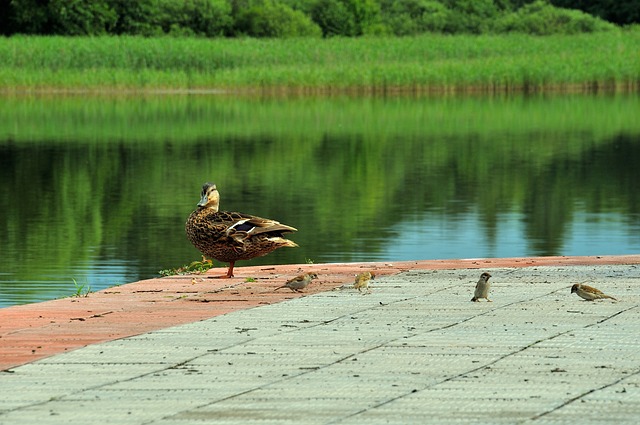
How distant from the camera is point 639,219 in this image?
870 inches

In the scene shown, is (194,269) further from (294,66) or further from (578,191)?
(294,66)

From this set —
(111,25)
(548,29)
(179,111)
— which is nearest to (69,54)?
(179,111)

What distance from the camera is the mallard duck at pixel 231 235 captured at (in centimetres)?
1234

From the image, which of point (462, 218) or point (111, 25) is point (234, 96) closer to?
point (111, 25)

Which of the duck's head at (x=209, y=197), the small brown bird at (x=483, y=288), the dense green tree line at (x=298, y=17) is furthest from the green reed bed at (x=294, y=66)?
the small brown bird at (x=483, y=288)

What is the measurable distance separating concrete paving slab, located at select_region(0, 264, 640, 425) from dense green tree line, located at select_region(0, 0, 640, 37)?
71421 mm

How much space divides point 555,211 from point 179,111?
106ft

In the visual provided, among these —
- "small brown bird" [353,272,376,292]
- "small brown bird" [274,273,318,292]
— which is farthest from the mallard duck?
"small brown bird" [353,272,376,292]

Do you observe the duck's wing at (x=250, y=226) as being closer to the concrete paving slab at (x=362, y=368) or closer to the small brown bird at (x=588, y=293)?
the concrete paving slab at (x=362, y=368)

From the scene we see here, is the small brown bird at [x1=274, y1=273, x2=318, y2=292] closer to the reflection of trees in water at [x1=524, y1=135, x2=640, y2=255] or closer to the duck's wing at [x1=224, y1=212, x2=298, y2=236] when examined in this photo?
the duck's wing at [x1=224, y1=212, x2=298, y2=236]

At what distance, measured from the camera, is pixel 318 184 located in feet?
92.1

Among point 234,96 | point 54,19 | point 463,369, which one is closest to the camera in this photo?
point 463,369

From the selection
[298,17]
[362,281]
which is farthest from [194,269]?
[298,17]

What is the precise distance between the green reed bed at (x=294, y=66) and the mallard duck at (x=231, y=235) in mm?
51681
